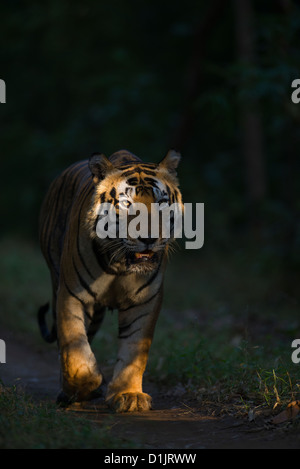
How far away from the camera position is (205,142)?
688 inches

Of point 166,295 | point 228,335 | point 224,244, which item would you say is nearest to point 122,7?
point 224,244

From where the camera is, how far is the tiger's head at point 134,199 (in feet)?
13.9

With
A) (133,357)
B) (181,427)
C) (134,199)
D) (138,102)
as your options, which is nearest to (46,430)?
(181,427)

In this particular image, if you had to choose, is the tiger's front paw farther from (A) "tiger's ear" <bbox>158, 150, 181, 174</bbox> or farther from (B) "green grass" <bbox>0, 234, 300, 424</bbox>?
(A) "tiger's ear" <bbox>158, 150, 181, 174</bbox>

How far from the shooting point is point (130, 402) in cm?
438

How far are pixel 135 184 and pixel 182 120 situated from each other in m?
11.0

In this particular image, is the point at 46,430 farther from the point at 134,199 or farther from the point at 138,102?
the point at 138,102

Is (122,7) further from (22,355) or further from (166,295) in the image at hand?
(22,355)

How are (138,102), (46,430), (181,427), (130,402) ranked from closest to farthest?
(46,430) < (181,427) < (130,402) < (138,102)

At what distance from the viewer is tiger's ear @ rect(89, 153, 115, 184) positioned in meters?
4.44

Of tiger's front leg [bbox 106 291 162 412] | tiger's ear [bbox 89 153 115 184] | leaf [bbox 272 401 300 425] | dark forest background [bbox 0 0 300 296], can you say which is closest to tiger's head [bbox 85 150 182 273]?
tiger's ear [bbox 89 153 115 184]

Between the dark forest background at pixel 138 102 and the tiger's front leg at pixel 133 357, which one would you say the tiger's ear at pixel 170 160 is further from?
the dark forest background at pixel 138 102

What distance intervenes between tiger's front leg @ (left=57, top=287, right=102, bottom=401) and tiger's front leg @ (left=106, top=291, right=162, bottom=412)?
0.15 m

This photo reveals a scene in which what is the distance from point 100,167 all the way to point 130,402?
1444mm
